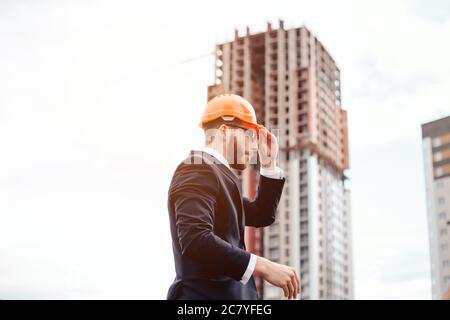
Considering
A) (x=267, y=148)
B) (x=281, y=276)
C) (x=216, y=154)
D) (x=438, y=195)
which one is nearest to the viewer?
(x=281, y=276)

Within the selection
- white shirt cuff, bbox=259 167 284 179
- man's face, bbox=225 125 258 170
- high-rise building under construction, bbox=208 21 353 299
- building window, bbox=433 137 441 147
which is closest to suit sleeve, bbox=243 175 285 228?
white shirt cuff, bbox=259 167 284 179

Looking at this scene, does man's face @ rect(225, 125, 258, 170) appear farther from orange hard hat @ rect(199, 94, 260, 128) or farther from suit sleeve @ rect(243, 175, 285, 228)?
suit sleeve @ rect(243, 175, 285, 228)

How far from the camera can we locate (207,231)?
1.50 m

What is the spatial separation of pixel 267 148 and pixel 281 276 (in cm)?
44

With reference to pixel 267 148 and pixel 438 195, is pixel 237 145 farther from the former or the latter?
pixel 438 195

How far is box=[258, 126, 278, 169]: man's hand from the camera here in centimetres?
177

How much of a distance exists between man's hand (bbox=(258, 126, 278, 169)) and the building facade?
45852 mm

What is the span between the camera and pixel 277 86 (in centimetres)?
5744

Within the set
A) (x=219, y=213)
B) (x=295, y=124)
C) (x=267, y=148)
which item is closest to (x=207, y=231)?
(x=219, y=213)

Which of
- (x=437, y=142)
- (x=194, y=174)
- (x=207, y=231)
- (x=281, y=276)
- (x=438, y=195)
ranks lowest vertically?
(x=281, y=276)
